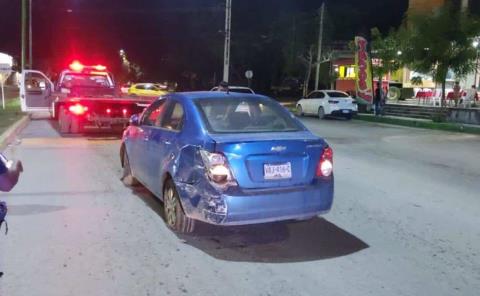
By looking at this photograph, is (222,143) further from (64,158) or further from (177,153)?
(64,158)

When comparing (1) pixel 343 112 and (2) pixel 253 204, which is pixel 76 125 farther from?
(1) pixel 343 112

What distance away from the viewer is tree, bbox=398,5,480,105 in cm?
2589

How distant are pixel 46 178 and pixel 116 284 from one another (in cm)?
536

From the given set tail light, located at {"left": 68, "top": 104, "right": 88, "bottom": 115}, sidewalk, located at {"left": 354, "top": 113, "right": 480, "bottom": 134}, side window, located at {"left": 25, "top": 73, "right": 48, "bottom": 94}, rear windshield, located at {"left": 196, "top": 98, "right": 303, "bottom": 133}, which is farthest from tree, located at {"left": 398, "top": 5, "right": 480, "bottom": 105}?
rear windshield, located at {"left": 196, "top": 98, "right": 303, "bottom": 133}

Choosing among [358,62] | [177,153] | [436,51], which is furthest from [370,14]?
[177,153]

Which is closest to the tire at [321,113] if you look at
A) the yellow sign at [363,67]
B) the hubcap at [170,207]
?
the yellow sign at [363,67]

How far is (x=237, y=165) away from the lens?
5.57 meters

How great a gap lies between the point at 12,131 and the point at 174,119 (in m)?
11.1

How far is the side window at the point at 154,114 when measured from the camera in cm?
732

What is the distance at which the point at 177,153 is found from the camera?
6141 millimetres

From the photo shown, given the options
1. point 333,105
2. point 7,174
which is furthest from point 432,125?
point 7,174

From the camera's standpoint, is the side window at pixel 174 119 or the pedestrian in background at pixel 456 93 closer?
the side window at pixel 174 119

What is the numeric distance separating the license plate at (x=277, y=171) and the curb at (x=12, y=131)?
9618mm

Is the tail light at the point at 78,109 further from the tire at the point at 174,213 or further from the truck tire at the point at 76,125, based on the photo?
the tire at the point at 174,213
